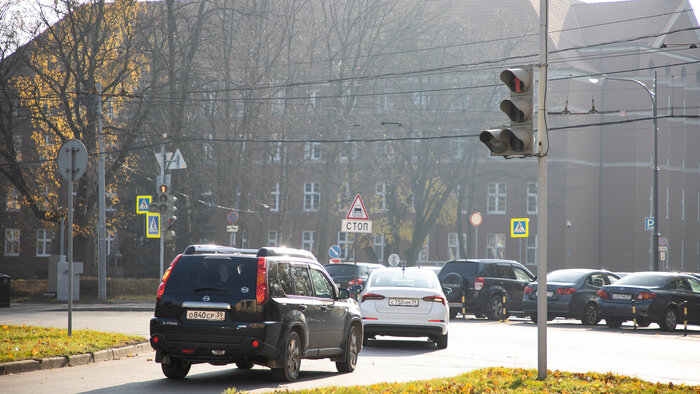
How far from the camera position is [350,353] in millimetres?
14133

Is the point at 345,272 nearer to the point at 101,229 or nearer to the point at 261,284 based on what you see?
the point at 101,229

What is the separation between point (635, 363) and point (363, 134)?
36176mm

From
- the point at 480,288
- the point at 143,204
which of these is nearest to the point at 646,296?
the point at 480,288

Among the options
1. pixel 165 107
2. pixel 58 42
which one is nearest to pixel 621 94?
pixel 165 107

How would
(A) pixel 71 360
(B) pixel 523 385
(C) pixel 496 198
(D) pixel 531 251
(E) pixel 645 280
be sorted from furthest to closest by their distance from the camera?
(C) pixel 496 198 → (D) pixel 531 251 → (E) pixel 645 280 → (A) pixel 71 360 → (B) pixel 523 385

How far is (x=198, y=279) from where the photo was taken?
12.1 m

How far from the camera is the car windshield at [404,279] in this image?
19469mm

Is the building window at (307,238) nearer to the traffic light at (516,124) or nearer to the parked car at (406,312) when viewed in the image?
the parked car at (406,312)

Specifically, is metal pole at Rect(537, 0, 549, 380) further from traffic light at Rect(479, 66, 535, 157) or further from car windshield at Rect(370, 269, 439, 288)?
car windshield at Rect(370, 269, 439, 288)

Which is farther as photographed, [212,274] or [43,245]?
[43,245]

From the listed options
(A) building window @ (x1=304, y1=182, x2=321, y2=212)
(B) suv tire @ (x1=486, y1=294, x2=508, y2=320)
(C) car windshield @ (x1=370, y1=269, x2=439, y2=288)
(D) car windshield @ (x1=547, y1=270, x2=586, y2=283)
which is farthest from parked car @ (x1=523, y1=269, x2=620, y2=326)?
(A) building window @ (x1=304, y1=182, x2=321, y2=212)

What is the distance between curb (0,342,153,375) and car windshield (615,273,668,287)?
14763 mm

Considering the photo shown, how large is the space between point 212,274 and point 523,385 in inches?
158

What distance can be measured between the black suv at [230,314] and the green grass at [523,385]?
5.24 feet
